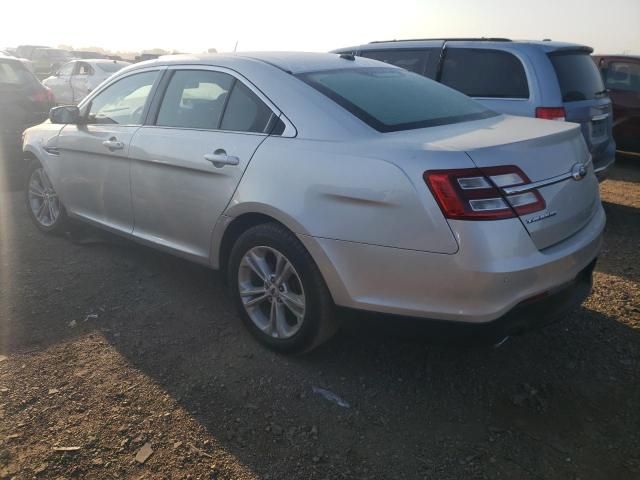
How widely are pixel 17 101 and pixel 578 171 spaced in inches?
356

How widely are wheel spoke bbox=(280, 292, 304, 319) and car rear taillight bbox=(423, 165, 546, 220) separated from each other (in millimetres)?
993

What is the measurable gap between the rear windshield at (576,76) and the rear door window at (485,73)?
34cm

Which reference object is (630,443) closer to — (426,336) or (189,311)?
(426,336)

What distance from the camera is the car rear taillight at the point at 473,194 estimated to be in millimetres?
2439

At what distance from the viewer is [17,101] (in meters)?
9.30

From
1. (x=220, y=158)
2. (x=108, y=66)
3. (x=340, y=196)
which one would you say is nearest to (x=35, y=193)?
(x=220, y=158)

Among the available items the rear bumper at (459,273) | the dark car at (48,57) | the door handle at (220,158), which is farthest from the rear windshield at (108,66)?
the rear bumper at (459,273)

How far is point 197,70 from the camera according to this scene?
3.86 m

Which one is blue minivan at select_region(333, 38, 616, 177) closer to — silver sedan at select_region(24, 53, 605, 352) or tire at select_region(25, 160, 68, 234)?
silver sedan at select_region(24, 53, 605, 352)

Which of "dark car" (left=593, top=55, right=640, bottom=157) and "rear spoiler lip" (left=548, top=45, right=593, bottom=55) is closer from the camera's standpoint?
"rear spoiler lip" (left=548, top=45, right=593, bottom=55)

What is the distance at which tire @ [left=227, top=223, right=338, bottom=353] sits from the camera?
2975 mm

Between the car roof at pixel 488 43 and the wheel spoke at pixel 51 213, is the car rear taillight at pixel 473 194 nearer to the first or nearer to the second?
the car roof at pixel 488 43

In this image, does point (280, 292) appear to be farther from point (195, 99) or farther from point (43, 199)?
point (43, 199)

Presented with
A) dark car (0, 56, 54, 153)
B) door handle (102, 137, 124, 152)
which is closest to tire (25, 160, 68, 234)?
door handle (102, 137, 124, 152)
